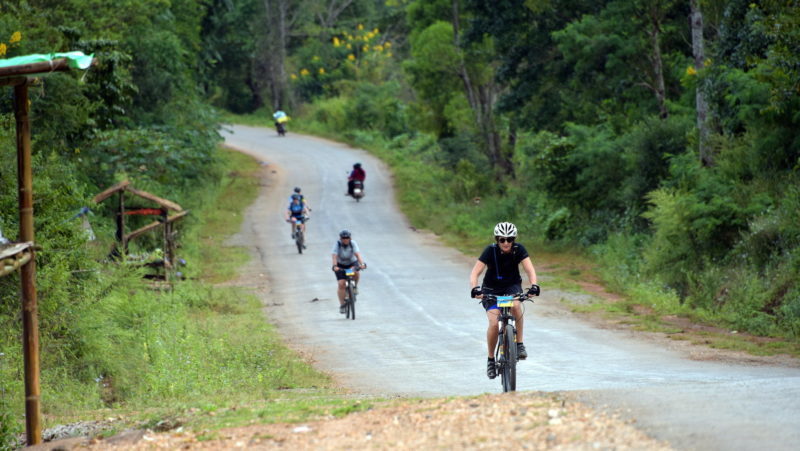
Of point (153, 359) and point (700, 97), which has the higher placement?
point (700, 97)

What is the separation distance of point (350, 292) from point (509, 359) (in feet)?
30.3

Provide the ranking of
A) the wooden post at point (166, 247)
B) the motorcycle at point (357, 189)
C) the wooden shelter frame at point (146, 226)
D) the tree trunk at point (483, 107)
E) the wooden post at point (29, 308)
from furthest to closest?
the motorcycle at point (357, 189), the tree trunk at point (483, 107), the wooden post at point (166, 247), the wooden shelter frame at point (146, 226), the wooden post at point (29, 308)

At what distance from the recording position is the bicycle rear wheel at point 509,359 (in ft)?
34.7

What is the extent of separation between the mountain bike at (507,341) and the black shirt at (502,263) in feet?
0.99

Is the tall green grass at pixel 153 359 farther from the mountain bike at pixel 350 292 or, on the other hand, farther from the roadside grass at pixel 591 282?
the roadside grass at pixel 591 282

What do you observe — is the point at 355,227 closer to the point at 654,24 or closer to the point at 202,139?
the point at 202,139

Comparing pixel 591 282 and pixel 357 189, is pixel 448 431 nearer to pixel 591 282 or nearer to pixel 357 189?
pixel 591 282

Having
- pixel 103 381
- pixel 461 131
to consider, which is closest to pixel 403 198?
pixel 461 131

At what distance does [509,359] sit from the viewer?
34.8ft

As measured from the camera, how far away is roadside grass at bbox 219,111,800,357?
16625 mm

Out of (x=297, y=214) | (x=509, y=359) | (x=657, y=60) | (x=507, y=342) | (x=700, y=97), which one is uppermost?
(x=657, y=60)

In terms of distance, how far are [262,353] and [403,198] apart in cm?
2654

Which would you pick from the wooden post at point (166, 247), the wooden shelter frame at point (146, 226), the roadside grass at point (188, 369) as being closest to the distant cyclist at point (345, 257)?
the roadside grass at point (188, 369)

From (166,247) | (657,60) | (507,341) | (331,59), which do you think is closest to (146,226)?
(166,247)
